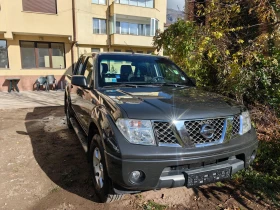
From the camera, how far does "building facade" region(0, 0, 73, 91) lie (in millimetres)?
13219

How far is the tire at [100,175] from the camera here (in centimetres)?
236

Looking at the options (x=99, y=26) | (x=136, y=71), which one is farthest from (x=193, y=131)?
(x=99, y=26)

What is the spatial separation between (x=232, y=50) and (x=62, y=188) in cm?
460

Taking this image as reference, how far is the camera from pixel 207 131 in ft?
7.00

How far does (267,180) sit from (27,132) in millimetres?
5055

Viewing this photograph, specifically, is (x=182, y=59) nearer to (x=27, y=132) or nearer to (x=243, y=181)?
(x=243, y=181)

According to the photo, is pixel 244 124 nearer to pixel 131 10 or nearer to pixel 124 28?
pixel 131 10

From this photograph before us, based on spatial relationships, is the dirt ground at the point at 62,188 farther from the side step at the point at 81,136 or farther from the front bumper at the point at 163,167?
the front bumper at the point at 163,167

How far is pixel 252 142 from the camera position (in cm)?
244

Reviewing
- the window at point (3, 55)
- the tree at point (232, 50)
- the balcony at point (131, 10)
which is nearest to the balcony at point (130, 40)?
the balcony at point (131, 10)

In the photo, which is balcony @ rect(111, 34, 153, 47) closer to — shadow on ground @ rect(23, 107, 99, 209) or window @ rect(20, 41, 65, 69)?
window @ rect(20, 41, 65, 69)

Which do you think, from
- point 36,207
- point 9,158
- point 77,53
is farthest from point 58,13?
point 36,207

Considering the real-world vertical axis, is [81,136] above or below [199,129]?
below

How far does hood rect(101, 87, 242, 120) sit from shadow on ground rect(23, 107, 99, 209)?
1.30 m
